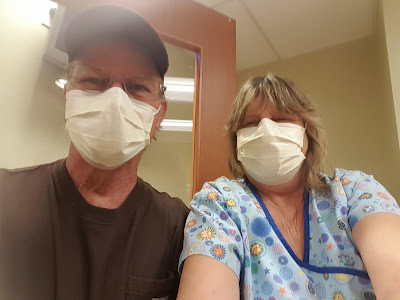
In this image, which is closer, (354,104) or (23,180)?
(23,180)

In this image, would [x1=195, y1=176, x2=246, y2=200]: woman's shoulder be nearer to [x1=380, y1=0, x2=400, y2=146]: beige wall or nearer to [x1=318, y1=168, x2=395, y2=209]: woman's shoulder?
[x1=318, y1=168, x2=395, y2=209]: woman's shoulder

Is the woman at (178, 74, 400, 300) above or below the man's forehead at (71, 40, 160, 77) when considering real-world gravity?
below

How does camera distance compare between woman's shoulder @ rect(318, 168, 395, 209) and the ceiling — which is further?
the ceiling

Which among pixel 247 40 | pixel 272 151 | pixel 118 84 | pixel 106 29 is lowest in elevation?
pixel 272 151

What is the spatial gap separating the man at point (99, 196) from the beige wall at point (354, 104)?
1191mm

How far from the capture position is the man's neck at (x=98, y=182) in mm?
681

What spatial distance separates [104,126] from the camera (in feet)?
2.05

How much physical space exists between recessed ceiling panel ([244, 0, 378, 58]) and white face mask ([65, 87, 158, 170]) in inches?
45.4

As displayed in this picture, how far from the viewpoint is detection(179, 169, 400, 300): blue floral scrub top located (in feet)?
2.11

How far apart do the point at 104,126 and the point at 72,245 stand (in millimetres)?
248

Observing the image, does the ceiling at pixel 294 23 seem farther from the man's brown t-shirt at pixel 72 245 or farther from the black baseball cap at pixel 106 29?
the man's brown t-shirt at pixel 72 245

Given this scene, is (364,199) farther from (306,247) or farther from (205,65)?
(205,65)

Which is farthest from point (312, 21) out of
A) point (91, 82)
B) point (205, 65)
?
point (91, 82)

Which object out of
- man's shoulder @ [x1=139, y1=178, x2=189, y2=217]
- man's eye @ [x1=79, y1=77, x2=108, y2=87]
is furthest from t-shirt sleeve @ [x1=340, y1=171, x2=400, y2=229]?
man's eye @ [x1=79, y1=77, x2=108, y2=87]
